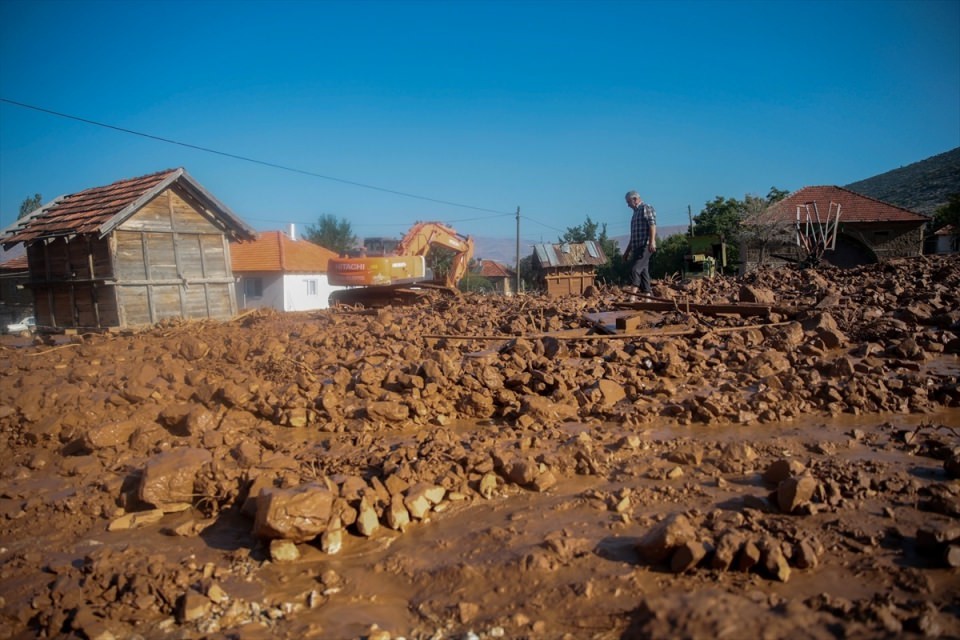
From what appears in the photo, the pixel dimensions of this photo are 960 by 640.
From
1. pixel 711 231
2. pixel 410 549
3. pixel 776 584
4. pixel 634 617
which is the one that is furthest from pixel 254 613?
pixel 711 231

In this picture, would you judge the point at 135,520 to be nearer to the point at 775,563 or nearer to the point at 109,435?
the point at 109,435

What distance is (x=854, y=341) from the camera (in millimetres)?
6551

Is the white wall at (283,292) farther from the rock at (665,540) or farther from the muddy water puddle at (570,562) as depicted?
the rock at (665,540)

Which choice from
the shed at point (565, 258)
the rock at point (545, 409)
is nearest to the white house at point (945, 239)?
the shed at point (565, 258)

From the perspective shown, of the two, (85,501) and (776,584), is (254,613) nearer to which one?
(85,501)

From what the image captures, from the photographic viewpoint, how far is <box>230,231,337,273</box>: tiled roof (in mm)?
29938

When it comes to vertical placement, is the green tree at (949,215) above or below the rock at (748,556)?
above

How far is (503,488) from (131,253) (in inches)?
491

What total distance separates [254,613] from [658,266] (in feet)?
125

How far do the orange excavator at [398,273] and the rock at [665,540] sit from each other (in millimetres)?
11175

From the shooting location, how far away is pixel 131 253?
1295 centimetres

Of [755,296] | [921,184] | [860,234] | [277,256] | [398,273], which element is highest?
[921,184]

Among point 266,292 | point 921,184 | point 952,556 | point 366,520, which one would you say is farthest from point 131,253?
point 921,184

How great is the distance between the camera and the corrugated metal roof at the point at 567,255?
33.2 meters
